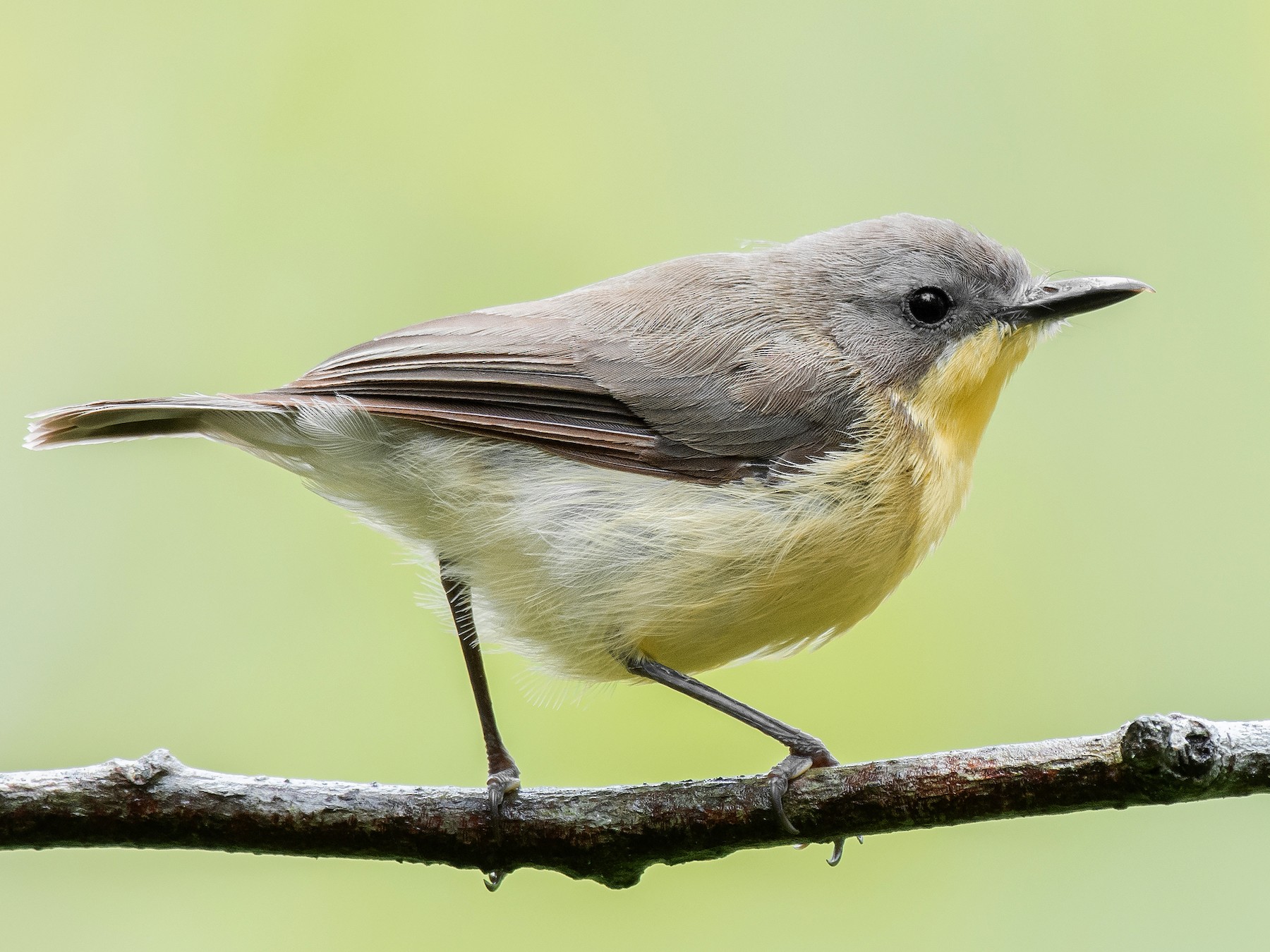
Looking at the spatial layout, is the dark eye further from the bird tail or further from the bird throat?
the bird tail

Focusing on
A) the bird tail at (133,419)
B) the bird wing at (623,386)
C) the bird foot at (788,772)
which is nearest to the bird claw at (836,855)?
the bird foot at (788,772)

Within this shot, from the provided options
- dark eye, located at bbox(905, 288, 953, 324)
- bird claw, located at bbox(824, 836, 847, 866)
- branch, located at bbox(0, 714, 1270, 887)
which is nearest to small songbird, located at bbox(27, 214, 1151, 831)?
dark eye, located at bbox(905, 288, 953, 324)

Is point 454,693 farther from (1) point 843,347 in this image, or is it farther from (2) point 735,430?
(1) point 843,347

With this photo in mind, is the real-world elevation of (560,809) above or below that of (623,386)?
below

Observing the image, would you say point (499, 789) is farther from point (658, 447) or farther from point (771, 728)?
point (658, 447)

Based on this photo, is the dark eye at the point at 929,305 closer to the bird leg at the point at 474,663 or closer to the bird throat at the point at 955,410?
the bird throat at the point at 955,410

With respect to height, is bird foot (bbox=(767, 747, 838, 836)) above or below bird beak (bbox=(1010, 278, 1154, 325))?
below

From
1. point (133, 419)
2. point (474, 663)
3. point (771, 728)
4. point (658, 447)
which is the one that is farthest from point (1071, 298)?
point (133, 419)
